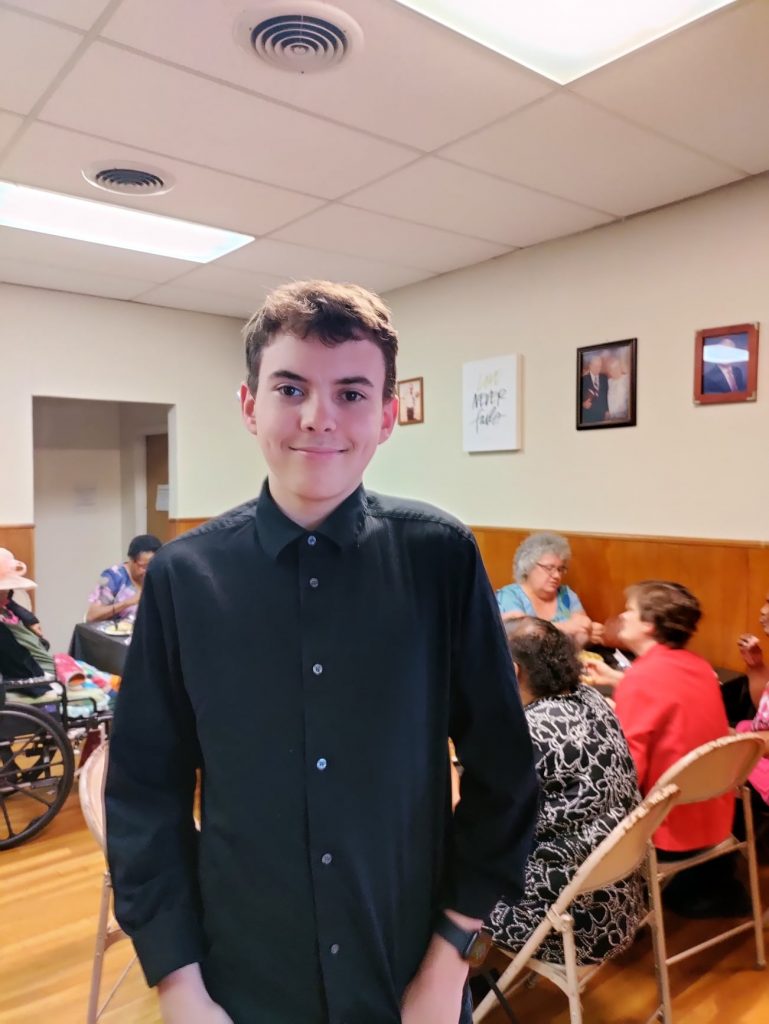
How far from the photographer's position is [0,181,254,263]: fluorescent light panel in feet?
10.3

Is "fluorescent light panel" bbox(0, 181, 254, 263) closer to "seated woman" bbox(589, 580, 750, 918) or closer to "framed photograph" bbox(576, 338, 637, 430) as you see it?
"framed photograph" bbox(576, 338, 637, 430)

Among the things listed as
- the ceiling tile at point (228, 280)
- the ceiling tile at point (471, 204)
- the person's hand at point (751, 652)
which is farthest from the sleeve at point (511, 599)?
the ceiling tile at point (228, 280)

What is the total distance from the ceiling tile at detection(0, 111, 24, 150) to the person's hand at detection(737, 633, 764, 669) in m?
3.04

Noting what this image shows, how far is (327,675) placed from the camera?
0.86 m

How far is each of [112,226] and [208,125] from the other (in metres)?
1.37

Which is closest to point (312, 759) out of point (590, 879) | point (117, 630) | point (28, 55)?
point (590, 879)

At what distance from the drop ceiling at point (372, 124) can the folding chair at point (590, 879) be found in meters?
1.85

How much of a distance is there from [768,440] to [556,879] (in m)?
1.99

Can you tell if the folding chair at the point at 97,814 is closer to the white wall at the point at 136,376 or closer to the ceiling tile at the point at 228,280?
the white wall at the point at 136,376

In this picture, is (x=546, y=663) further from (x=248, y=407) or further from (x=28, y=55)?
(x=28, y=55)

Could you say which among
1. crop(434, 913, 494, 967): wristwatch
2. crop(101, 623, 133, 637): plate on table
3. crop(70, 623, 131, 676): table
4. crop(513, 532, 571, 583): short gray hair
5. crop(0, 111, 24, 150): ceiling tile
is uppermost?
crop(0, 111, 24, 150): ceiling tile

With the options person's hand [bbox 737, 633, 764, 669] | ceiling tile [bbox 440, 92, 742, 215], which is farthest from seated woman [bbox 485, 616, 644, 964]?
ceiling tile [bbox 440, 92, 742, 215]

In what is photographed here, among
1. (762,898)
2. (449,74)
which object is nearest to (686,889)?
(762,898)

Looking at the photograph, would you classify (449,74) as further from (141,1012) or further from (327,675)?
(141,1012)
